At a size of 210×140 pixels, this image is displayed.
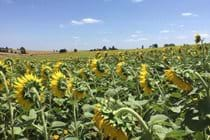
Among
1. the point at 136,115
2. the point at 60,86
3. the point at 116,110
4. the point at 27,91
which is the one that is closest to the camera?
the point at 136,115

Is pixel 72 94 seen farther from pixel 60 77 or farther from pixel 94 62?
pixel 94 62

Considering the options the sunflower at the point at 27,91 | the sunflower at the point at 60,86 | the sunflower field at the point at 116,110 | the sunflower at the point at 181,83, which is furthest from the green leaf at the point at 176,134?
the sunflower at the point at 60,86

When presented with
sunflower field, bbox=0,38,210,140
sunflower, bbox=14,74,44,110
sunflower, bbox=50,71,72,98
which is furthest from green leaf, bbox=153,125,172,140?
sunflower, bbox=50,71,72,98

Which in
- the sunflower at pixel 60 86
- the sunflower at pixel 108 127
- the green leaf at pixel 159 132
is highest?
the sunflower at pixel 108 127

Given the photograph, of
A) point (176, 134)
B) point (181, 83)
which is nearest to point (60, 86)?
point (181, 83)

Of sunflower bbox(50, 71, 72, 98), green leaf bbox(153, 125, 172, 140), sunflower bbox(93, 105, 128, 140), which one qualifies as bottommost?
sunflower bbox(50, 71, 72, 98)

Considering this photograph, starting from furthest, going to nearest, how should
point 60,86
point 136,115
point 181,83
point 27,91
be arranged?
point 60,86, point 27,91, point 181,83, point 136,115

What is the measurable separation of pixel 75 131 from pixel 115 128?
159 cm

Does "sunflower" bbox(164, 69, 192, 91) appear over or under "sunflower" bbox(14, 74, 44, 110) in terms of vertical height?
over

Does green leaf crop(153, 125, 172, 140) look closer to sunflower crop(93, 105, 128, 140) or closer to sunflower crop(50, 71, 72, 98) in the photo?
sunflower crop(93, 105, 128, 140)

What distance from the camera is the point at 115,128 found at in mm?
2105

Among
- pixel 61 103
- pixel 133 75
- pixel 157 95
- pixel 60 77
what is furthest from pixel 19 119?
pixel 133 75

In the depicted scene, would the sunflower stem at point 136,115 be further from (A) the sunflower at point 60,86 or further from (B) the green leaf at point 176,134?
(A) the sunflower at point 60,86

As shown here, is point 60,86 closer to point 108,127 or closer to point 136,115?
point 108,127
